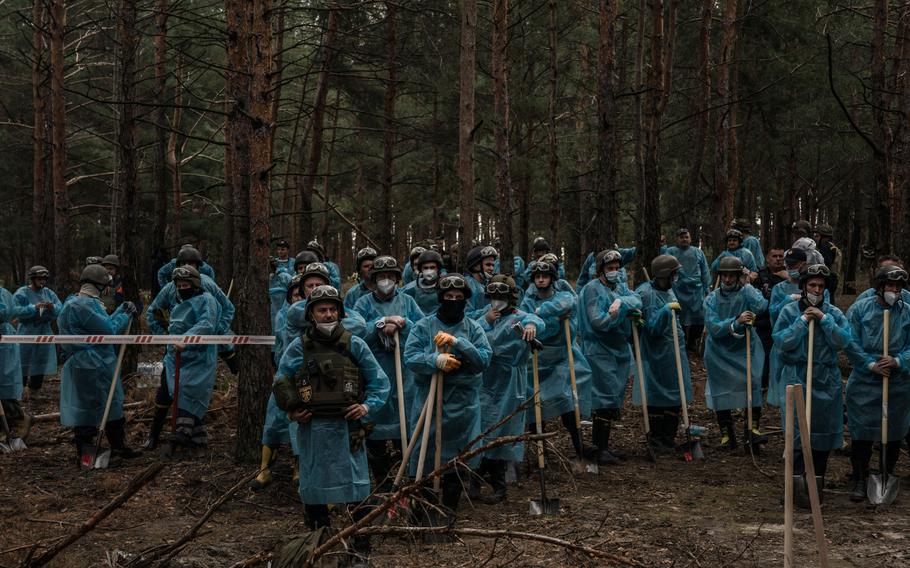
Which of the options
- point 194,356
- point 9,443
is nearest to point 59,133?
point 9,443

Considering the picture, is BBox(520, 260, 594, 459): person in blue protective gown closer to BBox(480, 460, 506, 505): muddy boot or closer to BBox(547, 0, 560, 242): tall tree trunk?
BBox(480, 460, 506, 505): muddy boot

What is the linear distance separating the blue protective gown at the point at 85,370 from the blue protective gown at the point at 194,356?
2.25 ft

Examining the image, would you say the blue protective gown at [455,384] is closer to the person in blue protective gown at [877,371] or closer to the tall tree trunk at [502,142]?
the person in blue protective gown at [877,371]

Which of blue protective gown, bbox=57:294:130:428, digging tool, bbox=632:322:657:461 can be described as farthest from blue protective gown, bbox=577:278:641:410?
blue protective gown, bbox=57:294:130:428

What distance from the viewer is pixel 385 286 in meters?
9.73

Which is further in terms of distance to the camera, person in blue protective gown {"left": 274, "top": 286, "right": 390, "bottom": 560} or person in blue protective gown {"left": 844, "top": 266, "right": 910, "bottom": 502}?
person in blue protective gown {"left": 844, "top": 266, "right": 910, "bottom": 502}

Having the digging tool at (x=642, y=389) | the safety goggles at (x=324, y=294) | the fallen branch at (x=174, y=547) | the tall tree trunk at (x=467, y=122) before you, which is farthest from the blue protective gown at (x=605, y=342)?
the fallen branch at (x=174, y=547)

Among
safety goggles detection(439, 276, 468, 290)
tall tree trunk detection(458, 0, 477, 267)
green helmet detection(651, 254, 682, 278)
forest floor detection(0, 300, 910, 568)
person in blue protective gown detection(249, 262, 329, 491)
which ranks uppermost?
tall tree trunk detection(458, 0, 477, 267)

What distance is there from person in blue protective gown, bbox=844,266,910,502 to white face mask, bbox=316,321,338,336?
5.01m

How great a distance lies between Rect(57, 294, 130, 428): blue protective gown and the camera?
10938 mm

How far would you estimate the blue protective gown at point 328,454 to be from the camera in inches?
277

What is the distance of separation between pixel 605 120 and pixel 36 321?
937 centimetres

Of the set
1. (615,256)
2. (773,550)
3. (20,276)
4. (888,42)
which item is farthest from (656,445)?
(20,276)

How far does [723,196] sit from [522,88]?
7.67 metres
